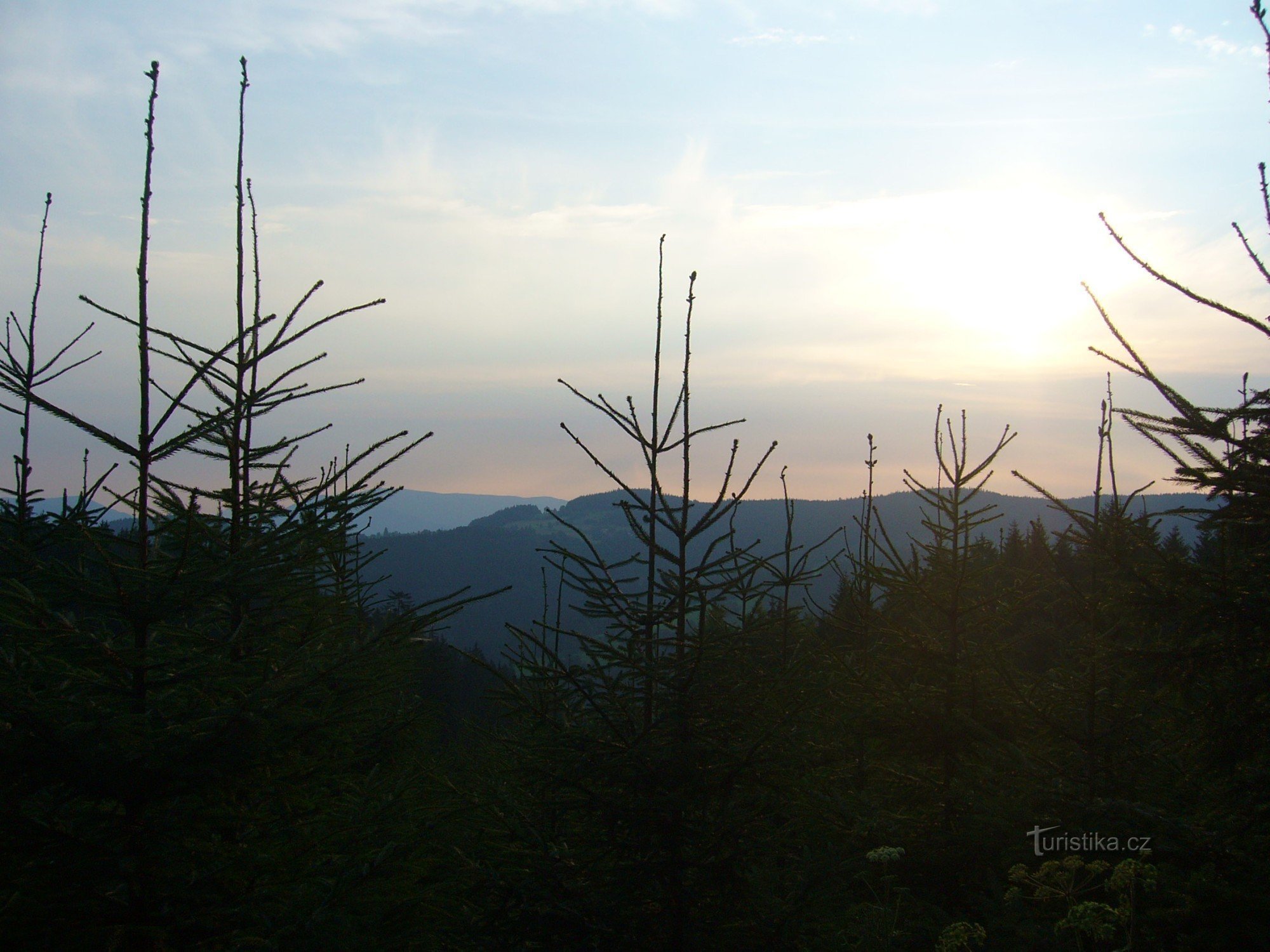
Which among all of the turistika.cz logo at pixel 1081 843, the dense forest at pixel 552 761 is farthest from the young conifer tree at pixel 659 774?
the turistika.cz logo at pixel 1081 843

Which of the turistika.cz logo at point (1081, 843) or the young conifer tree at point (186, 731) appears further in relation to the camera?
the turistika.cz logo at point (1081, 843)

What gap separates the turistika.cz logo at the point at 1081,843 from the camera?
4.99 meters

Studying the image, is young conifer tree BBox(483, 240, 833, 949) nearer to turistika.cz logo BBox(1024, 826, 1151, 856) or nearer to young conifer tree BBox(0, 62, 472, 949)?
young conifer tree BBox(0, 62, 472, 949)

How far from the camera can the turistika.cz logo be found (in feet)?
16.4

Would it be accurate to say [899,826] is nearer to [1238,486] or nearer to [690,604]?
[690,604]

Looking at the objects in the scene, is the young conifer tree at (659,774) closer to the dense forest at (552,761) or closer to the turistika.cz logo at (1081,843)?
the dense forest at (552,761)

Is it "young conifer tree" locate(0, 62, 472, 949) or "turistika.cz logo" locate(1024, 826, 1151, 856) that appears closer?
"young conifer tree" locate(0, 62, 472, 949)

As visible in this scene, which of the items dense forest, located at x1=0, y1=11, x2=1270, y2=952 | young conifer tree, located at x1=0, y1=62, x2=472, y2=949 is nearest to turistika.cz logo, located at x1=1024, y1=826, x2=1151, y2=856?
dense forest, located at x1=0, y1=11, x2=1270, y2=952

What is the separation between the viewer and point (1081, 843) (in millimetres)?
5328

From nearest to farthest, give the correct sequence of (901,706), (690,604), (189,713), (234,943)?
(234,943), (189,713), (690,604), (901,706)

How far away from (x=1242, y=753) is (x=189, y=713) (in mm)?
6067

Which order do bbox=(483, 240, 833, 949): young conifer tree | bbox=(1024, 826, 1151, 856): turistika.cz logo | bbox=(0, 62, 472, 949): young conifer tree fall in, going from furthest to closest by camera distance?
1. bbox=(1024, 826, 1151, 856): turistika.cz logo
2. bbox=(483, 240, 833, 949): young conifer tree
3. bbox=(0, 62, 472, 949): young conifer tree

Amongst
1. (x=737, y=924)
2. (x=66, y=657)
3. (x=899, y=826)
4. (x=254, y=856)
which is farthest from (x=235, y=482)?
(x=899, y=826)

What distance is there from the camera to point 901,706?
7238 mm
